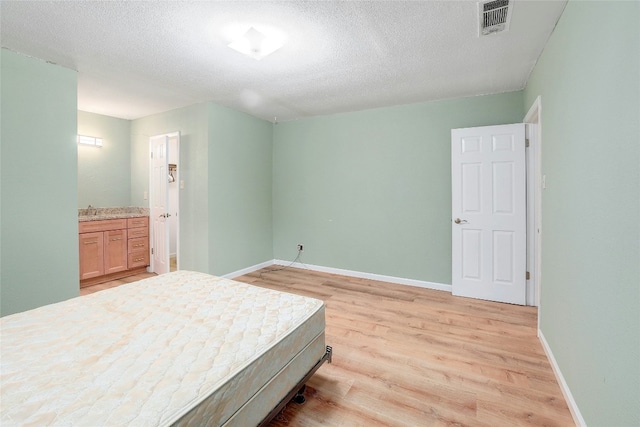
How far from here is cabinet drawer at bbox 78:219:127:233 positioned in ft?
12.7

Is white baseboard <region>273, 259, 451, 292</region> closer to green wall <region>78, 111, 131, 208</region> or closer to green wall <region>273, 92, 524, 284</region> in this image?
green wall <region>273, 92, 524, 284</region>

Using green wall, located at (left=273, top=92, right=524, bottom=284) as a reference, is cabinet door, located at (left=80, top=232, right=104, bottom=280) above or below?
below

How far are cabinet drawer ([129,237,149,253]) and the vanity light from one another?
1653 millimetres

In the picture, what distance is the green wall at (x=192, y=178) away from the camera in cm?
400

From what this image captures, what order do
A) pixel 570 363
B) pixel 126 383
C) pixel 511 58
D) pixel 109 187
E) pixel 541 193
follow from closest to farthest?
pixel 126 383 → pixel 570 363 → pixel 541 193 → pixel 511 58 → pixel 109 187

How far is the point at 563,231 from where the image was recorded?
1.92 meters

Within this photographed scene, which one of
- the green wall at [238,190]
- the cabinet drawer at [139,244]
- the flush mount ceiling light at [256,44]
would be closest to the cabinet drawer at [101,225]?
the cabinet drawer at [139,244]

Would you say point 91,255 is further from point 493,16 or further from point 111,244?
point 493,16

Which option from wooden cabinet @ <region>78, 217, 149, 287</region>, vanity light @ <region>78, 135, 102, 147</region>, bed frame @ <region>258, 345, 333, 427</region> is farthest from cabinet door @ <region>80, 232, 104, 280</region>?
bed frame @ <region>258, 345, 333, 427</region>

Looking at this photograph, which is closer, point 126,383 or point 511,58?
point 126,383

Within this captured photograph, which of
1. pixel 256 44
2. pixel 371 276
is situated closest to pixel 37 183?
pixel 256 44

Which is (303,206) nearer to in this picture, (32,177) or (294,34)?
(294,34)

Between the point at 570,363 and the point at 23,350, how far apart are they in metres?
2.91

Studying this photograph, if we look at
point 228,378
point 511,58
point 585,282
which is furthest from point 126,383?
point 511,58
